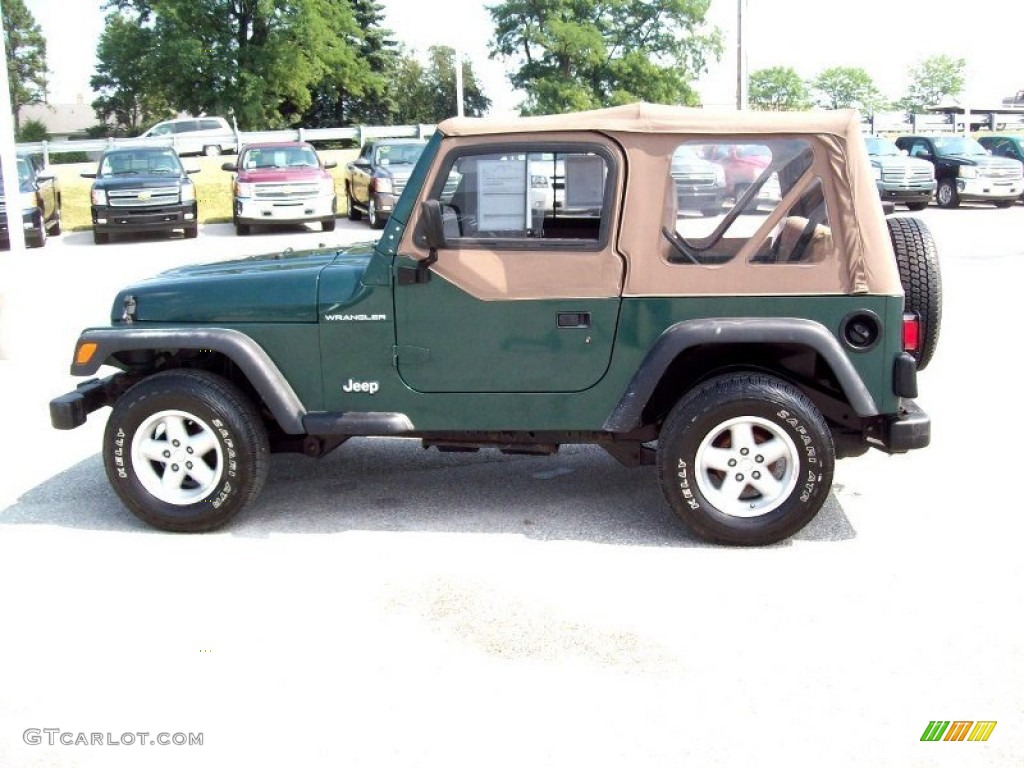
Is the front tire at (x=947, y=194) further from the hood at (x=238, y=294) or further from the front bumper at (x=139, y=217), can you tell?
the hood at (x=238, y=294)

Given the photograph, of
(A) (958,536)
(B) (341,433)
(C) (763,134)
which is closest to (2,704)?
(B) (341,433)

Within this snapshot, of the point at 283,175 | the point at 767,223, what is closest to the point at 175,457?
the point at 767,223

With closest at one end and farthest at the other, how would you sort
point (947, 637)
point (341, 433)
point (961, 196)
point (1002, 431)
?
point (947, 637), point (341, 433), point (1002, 431), point (961, 196)

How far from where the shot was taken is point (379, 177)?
2170cm

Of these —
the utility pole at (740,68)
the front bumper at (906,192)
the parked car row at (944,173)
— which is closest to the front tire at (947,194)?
the parked car row at (944,173)

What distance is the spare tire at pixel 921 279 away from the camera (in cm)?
527

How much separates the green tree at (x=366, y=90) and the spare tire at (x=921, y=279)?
2272 inches

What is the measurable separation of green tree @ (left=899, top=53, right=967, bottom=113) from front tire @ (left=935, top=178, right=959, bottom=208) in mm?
109329

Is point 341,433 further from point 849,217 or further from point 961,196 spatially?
point 961,196

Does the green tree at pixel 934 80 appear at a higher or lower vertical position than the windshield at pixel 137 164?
higher

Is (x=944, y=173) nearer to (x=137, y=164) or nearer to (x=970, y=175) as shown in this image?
(x=970, y=175)

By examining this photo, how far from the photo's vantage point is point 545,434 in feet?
17.5

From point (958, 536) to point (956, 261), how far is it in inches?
451

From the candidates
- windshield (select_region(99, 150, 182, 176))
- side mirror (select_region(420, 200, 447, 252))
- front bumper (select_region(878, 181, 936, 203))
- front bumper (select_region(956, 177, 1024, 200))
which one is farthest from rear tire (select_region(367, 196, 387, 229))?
side mirror (select_region(420, 200, 447, 252))
